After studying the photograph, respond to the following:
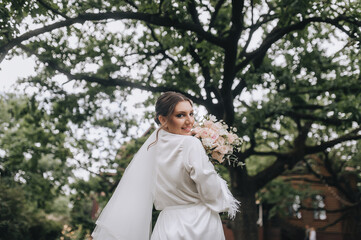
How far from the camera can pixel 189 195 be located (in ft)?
9.29

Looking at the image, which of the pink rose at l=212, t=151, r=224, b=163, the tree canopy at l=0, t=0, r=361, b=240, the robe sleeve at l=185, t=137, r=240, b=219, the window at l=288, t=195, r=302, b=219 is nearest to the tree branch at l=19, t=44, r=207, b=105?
the tree canopy at l=0, t=0, r=361, b=240

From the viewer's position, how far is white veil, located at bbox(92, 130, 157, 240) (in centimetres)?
305

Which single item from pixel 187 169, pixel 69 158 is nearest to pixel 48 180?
pixel 69 158

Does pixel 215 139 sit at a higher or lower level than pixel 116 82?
lower

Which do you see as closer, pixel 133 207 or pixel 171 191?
pixel 171 191

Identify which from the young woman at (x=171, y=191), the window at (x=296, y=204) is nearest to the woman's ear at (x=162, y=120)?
the young woman at (x=171, y=191)

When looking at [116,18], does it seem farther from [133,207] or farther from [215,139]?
[133,207]

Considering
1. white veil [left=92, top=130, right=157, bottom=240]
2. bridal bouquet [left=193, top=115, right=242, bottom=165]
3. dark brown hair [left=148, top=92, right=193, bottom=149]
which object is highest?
dark brown hair [left=148, top=92, right=193, bottom=149]

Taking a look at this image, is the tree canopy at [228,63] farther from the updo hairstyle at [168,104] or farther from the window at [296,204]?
the window at [296,204]

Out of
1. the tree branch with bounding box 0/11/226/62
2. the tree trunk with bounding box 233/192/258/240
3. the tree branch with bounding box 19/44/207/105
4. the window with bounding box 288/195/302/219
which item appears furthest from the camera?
the window with bounding box 288/195/302/219

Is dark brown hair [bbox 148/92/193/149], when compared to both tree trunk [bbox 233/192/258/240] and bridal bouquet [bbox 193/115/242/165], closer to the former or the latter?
bridal bouquet [bbox 193/115/242/165]

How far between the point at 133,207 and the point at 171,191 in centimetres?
48

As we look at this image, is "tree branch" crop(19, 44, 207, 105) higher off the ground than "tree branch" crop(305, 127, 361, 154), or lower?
higher

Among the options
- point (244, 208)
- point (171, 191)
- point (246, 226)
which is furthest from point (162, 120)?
point (244, 208)
